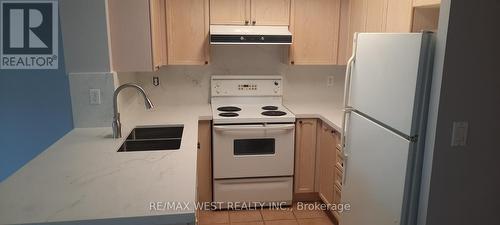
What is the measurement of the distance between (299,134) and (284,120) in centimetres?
22

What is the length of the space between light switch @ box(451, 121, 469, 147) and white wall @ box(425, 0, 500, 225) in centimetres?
2

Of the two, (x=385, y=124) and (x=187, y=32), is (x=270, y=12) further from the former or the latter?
(x=385, y=124)

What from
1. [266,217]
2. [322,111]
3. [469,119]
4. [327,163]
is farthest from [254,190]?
[469,119]

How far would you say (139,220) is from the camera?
1149mm

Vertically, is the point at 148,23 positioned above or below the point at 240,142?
above

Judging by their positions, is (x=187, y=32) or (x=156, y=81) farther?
(x=156, y=81)

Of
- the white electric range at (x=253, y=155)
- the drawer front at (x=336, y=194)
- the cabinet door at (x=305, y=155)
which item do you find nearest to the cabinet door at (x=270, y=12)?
the white electric range at (x=253, y=155)

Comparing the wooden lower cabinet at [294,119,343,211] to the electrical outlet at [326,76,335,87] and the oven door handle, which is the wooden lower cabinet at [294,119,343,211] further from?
the electrical outlet at [326,76,335,87]

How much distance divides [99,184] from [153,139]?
87 centimetres

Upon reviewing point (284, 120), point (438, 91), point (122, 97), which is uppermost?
point (438, 91)

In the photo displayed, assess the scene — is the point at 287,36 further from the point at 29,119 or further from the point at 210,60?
the point at 29,119

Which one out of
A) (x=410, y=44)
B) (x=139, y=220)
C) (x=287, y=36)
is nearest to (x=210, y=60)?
(x=287, y=36)

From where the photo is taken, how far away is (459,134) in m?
1.52

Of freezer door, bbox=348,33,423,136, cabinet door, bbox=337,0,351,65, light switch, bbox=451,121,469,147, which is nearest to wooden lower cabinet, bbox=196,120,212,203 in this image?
freezer door, bbox=348,33,423,136
